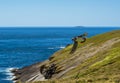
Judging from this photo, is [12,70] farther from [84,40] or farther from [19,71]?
[84,40]

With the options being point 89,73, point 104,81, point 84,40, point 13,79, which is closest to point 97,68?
point 89,73

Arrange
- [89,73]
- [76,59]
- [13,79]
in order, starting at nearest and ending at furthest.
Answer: [89,73]
[76,59]
[13,79]

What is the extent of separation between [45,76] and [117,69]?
2750 centimetres

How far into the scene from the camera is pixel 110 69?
4844 centimetres

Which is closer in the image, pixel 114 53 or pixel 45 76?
pixel 114 53

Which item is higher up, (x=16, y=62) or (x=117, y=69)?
(x=117, y=69)

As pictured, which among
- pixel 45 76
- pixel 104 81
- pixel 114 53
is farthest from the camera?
pixel 45 76

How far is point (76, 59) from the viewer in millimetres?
76625

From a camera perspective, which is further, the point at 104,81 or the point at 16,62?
the point at 16,62

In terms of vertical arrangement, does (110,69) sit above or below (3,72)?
above

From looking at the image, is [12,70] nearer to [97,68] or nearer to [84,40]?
[84,40]

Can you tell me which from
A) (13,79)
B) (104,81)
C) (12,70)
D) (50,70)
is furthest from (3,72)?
(104,81)

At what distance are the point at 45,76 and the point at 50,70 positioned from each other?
2.92 meters

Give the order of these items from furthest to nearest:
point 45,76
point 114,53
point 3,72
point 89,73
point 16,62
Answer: point 16,62 < point 3,72 < point 45,76 < point 114,53 < point 89,73
